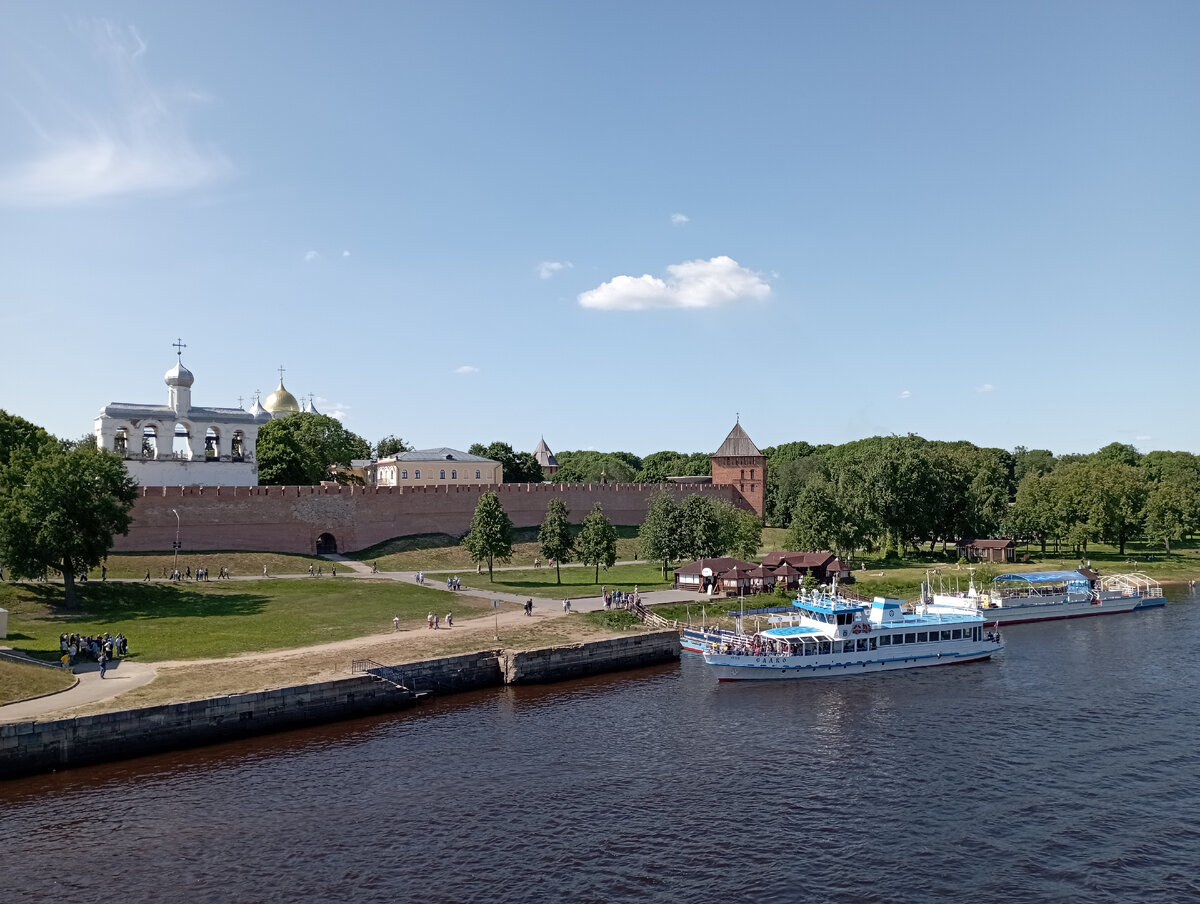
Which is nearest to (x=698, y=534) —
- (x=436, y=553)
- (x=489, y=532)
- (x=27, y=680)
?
(x=489, y=532)

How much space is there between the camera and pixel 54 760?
25906 mm

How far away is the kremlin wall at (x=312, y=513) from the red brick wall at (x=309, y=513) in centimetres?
6

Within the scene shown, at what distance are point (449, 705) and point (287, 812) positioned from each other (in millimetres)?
11363

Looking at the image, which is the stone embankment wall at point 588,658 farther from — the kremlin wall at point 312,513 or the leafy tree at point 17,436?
the kremlin wall at point 312,513

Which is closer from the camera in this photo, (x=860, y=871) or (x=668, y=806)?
(x=860, y=871)

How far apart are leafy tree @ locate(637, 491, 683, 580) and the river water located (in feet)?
88.0

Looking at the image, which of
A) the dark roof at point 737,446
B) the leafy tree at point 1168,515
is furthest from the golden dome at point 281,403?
the leafy tree at point 1168,515

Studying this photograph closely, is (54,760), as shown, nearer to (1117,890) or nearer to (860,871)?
(860,871)

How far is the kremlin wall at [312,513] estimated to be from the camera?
63.1 metres

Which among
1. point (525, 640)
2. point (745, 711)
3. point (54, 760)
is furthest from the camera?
point (525, 640)

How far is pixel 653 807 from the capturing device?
77.5 ft

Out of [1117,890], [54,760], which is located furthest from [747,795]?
[54,760]

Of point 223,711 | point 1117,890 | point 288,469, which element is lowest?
point 1117,890

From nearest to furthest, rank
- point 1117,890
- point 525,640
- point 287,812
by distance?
point 1117,890 → point 287,812 → point 525,640
